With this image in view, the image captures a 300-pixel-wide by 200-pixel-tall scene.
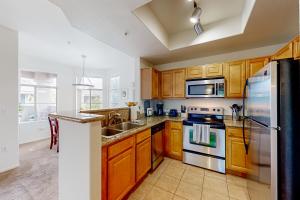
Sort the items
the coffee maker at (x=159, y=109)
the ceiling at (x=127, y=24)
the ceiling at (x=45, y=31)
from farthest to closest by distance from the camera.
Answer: the coffee maker at (x=159, y=109), the ceiling at (x=45, y=31), the ceiling at (x=127, y=24)

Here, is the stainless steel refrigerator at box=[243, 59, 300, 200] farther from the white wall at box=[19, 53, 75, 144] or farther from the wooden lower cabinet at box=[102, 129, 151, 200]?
the white wall at box=[19, 53, 75, 144]

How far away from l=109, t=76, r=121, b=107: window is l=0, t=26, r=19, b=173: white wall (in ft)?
11.8

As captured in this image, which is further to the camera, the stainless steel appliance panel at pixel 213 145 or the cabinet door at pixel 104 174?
the stainless steel appliance panel at pixel 213 145

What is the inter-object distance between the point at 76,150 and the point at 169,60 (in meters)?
3.11

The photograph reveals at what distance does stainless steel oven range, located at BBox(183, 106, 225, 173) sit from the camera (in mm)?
2457

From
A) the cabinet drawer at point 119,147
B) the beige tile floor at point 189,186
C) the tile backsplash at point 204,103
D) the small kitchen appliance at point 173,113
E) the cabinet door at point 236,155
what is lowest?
the beige tile floor at point 189,186

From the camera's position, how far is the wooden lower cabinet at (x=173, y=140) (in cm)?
290

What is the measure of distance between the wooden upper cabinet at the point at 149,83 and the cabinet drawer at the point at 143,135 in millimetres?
1097

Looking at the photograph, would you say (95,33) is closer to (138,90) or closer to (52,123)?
(138,90)

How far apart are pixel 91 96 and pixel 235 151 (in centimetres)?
587

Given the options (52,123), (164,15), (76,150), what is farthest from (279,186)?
(52,123)

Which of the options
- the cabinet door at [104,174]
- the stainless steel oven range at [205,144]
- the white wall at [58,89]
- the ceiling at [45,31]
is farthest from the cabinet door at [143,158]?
the white wall at [58,89]

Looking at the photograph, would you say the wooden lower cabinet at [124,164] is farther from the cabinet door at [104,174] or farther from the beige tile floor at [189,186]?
the beige tile floor at [189,186]

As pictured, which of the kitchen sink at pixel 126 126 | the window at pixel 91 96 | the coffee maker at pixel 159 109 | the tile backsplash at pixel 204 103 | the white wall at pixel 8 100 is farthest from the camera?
the window at pixel 91 96
